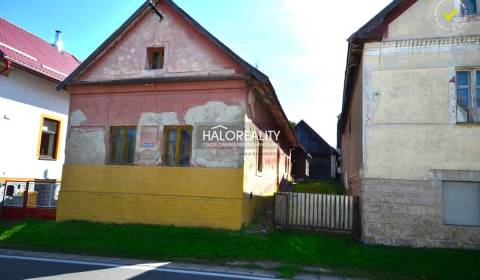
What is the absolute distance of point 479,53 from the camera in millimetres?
8875

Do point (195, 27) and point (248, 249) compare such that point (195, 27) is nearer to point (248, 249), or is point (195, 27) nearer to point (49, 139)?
point (248, 249)

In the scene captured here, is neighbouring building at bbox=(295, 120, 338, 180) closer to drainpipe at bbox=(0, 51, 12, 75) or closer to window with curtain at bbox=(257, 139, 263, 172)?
window with curtain at bbox=(257, 139, 263, 172)

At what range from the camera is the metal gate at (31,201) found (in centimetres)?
1157

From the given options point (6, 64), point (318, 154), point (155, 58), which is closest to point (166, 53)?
point (155, 58)

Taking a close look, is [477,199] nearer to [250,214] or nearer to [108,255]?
[250,214]

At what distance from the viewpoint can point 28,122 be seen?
1363cm

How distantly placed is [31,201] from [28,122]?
3.70 metres

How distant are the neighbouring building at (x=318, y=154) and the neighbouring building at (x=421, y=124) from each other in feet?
83.3

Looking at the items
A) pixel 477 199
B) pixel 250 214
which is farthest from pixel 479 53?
pixel 250 214

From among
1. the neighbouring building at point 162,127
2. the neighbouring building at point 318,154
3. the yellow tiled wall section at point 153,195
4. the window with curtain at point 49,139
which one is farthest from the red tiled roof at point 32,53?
the neighbouring building at point 318,154

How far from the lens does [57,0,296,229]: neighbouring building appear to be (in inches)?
400

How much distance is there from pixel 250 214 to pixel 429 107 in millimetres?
6106

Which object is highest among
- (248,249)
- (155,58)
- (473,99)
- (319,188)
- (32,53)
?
(32,53)

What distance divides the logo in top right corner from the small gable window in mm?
8406
